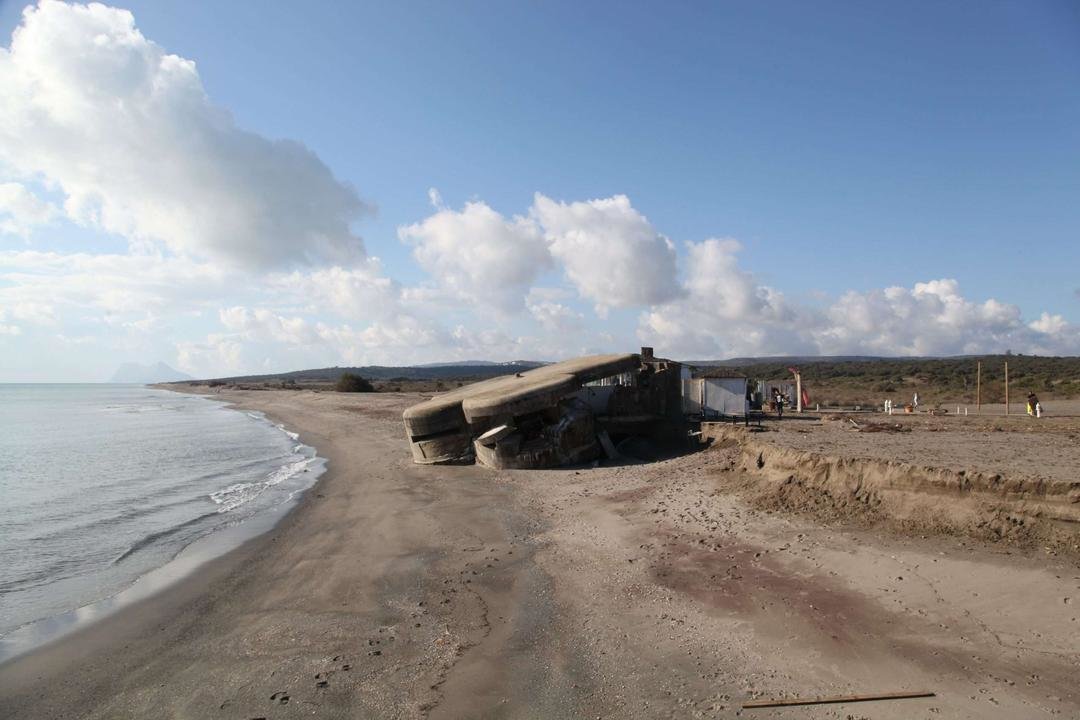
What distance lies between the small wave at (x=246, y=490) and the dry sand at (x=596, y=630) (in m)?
5.17

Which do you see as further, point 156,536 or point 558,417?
point 558,417

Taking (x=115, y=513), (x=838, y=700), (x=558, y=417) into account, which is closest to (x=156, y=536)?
(x=115, y=513)

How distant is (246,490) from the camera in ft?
54.6

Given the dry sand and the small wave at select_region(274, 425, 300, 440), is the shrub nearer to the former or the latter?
the small wave at select_region(274, 425, 300, 440)

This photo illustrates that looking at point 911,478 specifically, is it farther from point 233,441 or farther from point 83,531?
point 233,441

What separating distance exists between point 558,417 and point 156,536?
959 cm

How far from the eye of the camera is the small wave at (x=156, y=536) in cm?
1072

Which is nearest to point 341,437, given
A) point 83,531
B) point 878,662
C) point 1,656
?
point 83,531

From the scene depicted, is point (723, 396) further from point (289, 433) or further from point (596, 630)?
point (289, 433)

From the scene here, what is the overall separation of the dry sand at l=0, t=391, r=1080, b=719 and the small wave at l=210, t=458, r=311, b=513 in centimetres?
517

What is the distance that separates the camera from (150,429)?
36.2 meters

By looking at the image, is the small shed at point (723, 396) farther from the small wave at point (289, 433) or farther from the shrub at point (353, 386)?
the shrub at point (353, 386)

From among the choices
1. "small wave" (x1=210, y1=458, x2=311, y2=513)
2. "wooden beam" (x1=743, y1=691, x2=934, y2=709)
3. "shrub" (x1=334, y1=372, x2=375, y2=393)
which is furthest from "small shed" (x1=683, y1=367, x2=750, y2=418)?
"shrub" (x1=334, y1=372, x2=375, y2=393)

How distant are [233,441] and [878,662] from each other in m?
30.5
